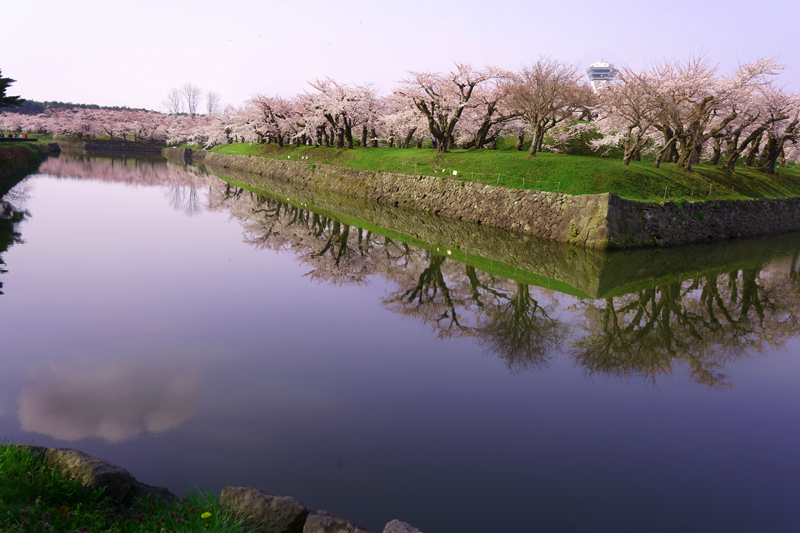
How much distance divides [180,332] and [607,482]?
25.9 feet

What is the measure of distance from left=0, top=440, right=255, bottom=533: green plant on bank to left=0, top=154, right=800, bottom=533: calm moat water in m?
1.06

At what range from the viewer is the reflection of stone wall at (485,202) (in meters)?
21.1

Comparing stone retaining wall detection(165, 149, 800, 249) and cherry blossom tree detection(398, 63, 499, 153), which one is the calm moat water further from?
cherry blossom tree detection(398, 63, 499, 153)

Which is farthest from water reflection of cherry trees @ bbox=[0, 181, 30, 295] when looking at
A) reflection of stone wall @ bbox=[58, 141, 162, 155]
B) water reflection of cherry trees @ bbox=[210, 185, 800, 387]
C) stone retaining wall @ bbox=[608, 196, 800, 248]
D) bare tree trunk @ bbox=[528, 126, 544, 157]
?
reflection of stone wall @ bbox=[58, 141, 162, 155]

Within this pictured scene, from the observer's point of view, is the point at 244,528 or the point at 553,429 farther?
the point at 553,429

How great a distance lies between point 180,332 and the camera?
392 inches

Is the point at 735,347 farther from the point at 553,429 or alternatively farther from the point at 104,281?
the point at 104,281

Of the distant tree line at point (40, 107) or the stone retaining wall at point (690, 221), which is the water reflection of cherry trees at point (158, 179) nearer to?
the stone retaining wall at point (690, 221)

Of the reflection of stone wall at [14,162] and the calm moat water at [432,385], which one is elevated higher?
the reflection of stone wall at [14,162]

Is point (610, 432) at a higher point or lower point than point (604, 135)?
lower

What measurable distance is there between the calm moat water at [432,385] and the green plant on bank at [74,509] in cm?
106

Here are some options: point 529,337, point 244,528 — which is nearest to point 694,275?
point 529,337

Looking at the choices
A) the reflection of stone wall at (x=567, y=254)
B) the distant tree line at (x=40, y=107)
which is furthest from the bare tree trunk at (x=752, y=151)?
the distant tree line at (x=40, y=107)

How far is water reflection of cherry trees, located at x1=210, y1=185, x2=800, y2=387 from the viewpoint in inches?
392
